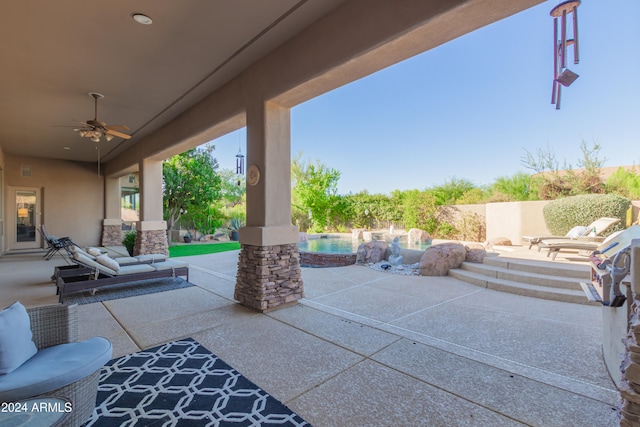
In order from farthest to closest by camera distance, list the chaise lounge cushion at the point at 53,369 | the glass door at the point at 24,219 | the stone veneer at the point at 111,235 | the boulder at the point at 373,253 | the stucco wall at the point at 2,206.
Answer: the stone veneer at the point at 111,235, the glass door at the point at 24,219, the stucco wall at the point at 2,206, the boulder at the point at 373,253, the chaise lounge cushion at the point at 53,369

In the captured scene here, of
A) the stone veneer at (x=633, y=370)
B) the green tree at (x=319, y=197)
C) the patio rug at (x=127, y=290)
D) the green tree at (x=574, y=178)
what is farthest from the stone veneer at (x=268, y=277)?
the green tree at (x=574, y=178)

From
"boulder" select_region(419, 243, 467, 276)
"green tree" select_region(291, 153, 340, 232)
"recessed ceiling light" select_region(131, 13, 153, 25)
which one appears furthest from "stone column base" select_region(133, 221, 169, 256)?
"green tree" select_region(291, 153, 340, 232)

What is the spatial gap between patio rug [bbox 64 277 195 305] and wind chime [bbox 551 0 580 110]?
608 cm

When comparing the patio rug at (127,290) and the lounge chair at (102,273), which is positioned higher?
the lounge chair at (102,273)

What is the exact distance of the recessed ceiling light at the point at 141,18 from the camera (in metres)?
3.31

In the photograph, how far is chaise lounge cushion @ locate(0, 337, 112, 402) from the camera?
1.64 meters

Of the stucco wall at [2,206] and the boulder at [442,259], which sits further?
the stucco wall at [2,206]

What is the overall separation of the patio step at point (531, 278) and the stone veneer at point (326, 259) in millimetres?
2777

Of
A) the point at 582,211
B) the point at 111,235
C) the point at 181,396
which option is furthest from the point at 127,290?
the point at 582,211

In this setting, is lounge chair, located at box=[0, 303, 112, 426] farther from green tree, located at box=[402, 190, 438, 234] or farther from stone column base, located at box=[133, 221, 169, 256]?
green tree, located at box=[402, 190, 438, 234]

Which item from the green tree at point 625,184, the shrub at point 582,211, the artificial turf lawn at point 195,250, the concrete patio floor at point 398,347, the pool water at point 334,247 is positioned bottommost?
the concrete patio floor at point 398,347

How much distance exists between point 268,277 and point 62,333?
2.34m

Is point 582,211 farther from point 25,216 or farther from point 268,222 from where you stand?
point 25,216

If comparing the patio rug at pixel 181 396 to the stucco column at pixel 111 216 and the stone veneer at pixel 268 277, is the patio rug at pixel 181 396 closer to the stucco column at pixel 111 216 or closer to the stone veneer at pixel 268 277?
the stone veneer at pixel 268 277
